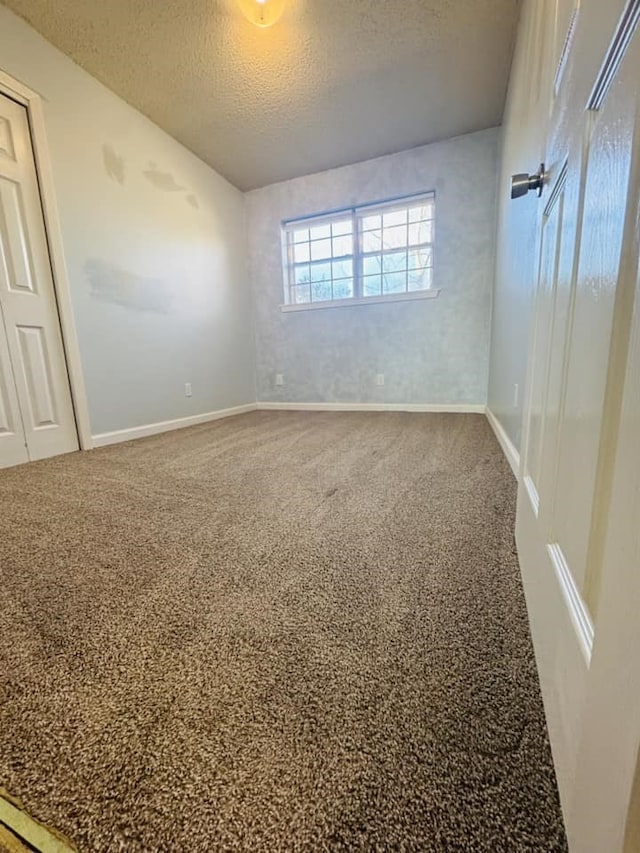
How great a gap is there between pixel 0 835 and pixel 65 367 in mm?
2397

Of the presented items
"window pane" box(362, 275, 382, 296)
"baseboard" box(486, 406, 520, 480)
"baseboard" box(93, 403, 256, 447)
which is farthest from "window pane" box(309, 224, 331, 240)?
"baseboard" box(486, 406, 520, 480)

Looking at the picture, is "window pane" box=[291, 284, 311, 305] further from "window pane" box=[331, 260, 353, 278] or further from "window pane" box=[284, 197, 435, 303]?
"window pane" box=[331, 260, 353, 278]

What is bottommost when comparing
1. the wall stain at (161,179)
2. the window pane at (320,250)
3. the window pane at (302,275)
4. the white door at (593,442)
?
the white door at (593,442)

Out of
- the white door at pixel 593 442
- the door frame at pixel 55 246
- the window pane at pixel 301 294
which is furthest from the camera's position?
the window pane at pixel 301 294

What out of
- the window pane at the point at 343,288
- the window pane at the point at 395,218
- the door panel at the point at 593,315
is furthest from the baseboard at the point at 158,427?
the door panel at the point at 593,315

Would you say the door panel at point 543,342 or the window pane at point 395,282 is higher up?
the window pane at point 395,282

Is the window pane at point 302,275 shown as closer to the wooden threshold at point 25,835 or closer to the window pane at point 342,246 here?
the window pane at point 342,246

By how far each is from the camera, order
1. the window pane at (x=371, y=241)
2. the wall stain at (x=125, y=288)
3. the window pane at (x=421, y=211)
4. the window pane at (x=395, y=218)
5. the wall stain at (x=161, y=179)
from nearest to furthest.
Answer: the wall stain at (x=125, y=288)
the wall stain at (x=161, y=179)
the window pane at (x=421, y=211)
the window pane at (x=395, y=218)
the window pane at (x=371, y=241)

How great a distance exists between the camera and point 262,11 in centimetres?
190

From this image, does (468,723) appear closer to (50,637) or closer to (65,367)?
(50,637)

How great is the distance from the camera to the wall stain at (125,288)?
240cm

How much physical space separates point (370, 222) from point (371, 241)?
0.59 ft

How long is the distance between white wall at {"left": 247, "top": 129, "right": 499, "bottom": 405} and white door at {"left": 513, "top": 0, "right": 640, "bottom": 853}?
2.83 meters

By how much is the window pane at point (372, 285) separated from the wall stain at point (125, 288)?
6.13ft
